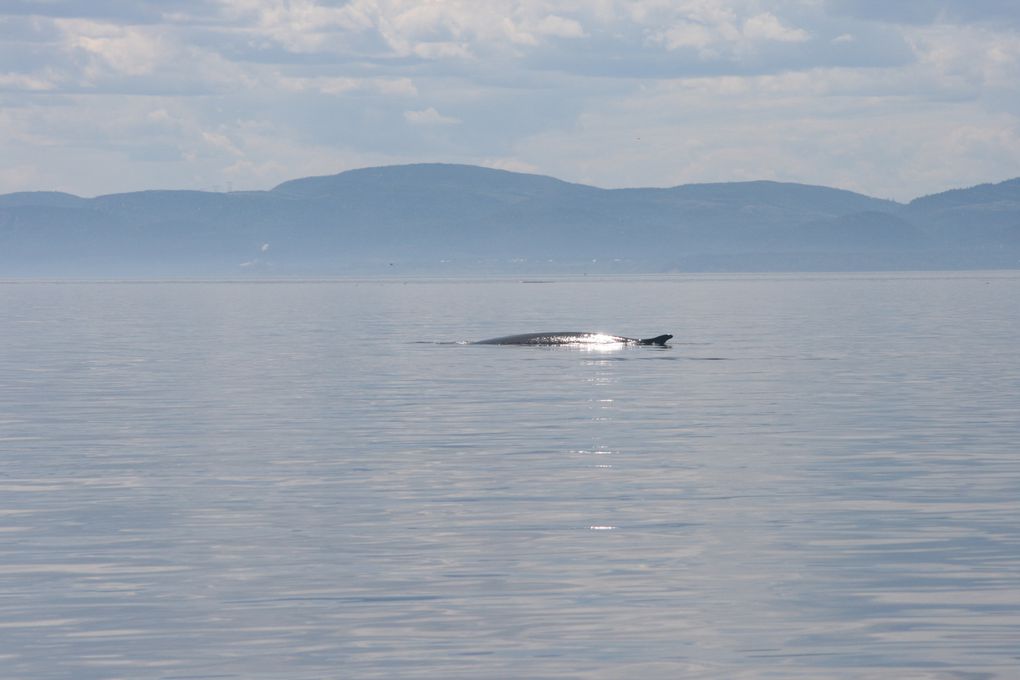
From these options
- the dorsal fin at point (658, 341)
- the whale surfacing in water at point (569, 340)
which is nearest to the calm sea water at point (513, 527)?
the dorsal fin at point (658, 341)

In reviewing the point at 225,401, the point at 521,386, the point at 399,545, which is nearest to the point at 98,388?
the point at 225,401

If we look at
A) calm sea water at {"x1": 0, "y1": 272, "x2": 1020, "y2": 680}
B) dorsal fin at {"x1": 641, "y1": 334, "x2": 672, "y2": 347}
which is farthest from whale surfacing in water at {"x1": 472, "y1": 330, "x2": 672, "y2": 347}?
calm sea water at {"x1": 0, "y1": 272, "x2": 1020, "y2": 680}

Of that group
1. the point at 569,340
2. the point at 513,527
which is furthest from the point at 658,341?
the point at 513,527

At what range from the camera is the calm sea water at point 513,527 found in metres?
16.9

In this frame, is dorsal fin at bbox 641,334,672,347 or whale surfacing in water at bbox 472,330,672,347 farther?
whale surfacing in water at bbox 472,330,672,347

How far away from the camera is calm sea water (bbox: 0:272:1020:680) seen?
55.5 ft

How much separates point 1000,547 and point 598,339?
49322 millimetres

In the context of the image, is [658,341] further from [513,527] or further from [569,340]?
[513,527]

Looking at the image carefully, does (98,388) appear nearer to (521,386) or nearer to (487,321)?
(521,386)

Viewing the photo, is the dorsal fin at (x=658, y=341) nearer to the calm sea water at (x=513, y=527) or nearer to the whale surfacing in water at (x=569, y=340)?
the whale surfacing in water at (x=569, y=340)

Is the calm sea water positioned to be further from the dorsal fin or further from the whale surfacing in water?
the whale surfacing in water

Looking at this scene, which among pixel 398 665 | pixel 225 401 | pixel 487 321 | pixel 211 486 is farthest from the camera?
pixel 487 321

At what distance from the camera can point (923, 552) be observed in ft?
71.1

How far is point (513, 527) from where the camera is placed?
23.8 metres
